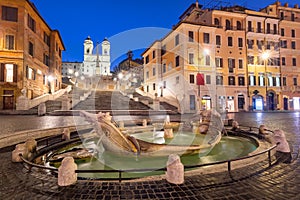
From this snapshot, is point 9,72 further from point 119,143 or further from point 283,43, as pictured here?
point 283,43

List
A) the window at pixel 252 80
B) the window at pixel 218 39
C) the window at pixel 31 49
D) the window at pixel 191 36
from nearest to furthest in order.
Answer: the window at pixel 31 49
the window at pixel 191 36
the window at pixel 218 39
the window at pixel 252 80

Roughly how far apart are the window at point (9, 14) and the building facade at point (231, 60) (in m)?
22.4

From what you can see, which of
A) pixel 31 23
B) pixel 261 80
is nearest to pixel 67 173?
pixel 31 23

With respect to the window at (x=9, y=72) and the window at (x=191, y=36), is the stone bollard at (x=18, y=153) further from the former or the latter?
the window at (x=191, y=36)

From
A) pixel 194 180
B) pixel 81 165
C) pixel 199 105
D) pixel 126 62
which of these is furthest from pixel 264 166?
pixel 126 62

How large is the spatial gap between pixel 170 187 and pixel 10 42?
28749mm

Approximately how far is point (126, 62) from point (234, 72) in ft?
137

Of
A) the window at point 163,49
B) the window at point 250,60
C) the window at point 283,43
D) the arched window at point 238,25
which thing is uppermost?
the arched window at point 238,25

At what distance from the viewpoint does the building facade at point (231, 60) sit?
29266mm

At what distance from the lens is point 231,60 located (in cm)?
3203

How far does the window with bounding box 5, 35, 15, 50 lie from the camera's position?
2386 centimetres

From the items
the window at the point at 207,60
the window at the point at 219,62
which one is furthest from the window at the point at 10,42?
the window at the point at 219,62

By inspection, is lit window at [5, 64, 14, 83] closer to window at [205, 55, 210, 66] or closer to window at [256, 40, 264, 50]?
window at [205, 55, 210, 66]

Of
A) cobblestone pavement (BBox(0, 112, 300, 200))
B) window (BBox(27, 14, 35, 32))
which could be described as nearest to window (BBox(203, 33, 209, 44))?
window (BBox(27, 14, 35, 32))
